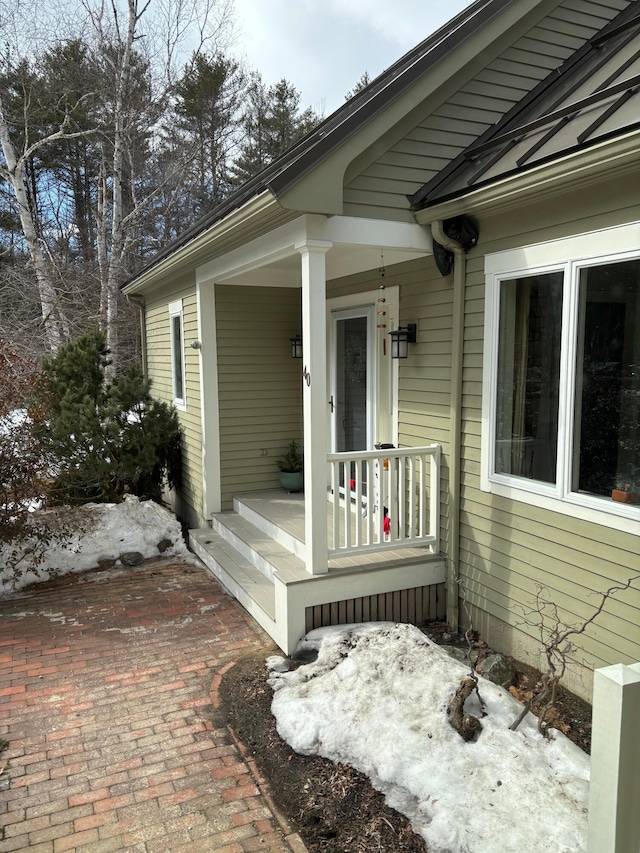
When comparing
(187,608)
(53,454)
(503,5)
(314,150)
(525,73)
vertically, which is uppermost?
(503,5)

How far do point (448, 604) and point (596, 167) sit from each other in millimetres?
3191

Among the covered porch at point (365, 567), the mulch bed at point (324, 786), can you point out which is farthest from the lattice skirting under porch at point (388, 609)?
the mulch bed at point (324, 786)

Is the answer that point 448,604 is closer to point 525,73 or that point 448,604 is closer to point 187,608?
point 187,608

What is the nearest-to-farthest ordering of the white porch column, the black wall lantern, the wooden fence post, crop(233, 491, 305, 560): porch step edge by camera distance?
the wooden fence post, the white porch column, the black wall lantern, crop(233, 491, 305, 560): porch step edge

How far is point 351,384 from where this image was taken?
627cm

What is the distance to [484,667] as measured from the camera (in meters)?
3.94

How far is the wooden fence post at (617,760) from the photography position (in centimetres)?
170

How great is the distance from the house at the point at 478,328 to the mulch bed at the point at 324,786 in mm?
468

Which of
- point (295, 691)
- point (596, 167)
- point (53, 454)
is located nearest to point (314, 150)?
point (596, 167)

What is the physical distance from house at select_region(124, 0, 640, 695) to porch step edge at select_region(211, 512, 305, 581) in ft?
Result: 0.13

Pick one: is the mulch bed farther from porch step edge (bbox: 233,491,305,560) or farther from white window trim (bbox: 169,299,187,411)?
white window trim (bbox: 169,299,187,411)

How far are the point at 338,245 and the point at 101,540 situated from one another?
159 inches

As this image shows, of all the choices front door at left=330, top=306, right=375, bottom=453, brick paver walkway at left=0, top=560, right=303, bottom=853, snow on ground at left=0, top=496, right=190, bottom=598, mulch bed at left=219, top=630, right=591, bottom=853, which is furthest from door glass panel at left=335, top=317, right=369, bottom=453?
mulch bed at left=219, top=630, right=591, bottom=853

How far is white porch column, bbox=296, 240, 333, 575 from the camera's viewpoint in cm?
419
